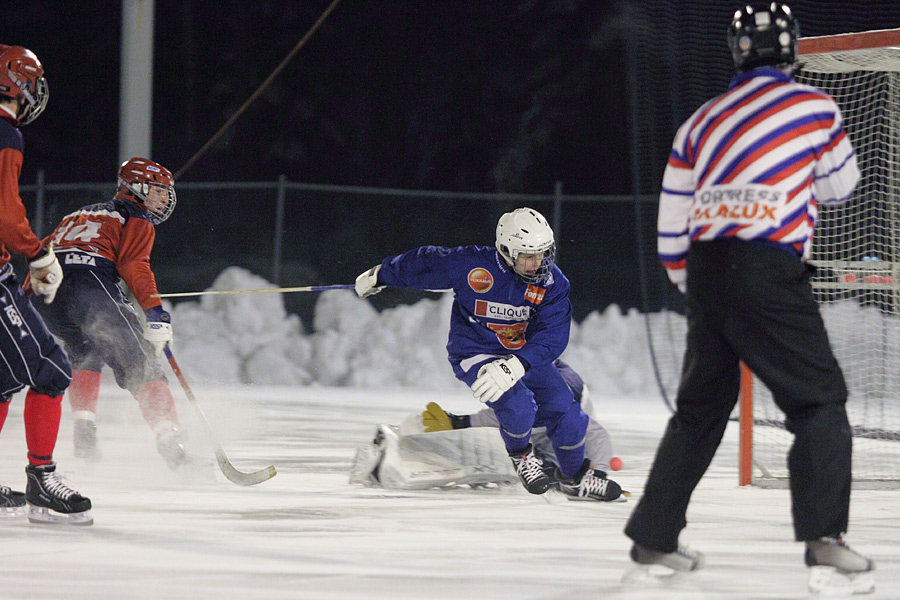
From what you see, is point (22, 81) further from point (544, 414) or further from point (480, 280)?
point (544, 414)

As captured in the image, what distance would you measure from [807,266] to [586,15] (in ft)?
51.6

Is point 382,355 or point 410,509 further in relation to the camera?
point 382,355

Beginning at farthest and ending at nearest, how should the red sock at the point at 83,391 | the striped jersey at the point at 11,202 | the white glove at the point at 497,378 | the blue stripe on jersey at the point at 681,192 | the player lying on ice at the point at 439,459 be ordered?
1. the red sock at the point at 83,391
2. the player lying on ice at the point at 439,459
3. the white glove at the point at 497,378
4. the striped jersey at the point at 11,202
5. the blue stripe on jersey at the point at 681,192

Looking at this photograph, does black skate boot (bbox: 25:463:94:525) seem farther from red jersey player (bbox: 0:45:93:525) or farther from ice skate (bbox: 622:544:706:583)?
ice skate (bbox: 622:544:706:583)

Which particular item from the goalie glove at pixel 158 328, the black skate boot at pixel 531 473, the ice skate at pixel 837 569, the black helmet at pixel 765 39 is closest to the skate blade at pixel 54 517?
the goalie glove at pixel 158 328

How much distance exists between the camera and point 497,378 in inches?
167

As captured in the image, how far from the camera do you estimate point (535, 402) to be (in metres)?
4.48

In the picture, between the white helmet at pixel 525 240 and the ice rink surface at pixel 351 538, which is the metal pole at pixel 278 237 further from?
the white helmet at pixel 525 240

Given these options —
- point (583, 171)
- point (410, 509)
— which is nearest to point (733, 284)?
point (410, 509)

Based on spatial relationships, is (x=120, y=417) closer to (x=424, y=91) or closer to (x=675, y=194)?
(x=675, y=194)

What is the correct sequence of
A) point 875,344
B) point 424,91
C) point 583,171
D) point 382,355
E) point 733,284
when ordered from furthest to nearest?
point 424,91 < point 583,171 < point 382,355 < point 875,344 < point 733,284

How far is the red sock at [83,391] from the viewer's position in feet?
17.0

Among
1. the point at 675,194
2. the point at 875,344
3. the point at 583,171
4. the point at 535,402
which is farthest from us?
the point at 583,171

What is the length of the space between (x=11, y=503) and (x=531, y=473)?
1.76 metres
